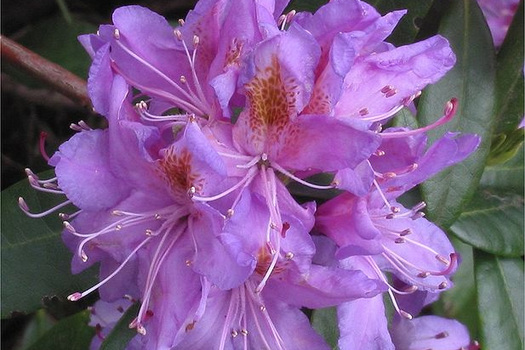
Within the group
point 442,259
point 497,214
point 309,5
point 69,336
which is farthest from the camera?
point 69,336

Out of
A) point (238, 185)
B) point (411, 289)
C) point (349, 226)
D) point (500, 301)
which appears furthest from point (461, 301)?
point (238, 185)

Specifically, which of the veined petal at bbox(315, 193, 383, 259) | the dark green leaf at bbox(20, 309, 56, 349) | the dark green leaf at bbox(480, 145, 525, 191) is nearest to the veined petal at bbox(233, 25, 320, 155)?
the veined petal at bbox(315, 193, 383, 259)

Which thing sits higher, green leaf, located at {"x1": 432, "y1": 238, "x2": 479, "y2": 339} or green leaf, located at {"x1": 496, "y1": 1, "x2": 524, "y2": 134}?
green leaf, located at {"x1": 496, "y1": 1, "x2": 524, "y2": 134}

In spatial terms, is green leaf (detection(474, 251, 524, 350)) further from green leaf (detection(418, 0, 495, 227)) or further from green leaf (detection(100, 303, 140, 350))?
green leaf (detection(100, 303, 140, 350))

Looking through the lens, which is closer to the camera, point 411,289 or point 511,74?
point 411,289

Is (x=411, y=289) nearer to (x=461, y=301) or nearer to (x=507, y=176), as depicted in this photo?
(x=507, y=176)

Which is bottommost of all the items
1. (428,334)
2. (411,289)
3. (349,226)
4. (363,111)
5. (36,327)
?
(36,327)

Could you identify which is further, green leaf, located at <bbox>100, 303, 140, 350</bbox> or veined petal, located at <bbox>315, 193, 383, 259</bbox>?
green leaf, located at <bbox>100, 303, 140, 350</bbox>

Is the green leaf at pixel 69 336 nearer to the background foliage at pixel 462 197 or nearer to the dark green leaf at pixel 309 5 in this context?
the background foliage at pixel 462 197
